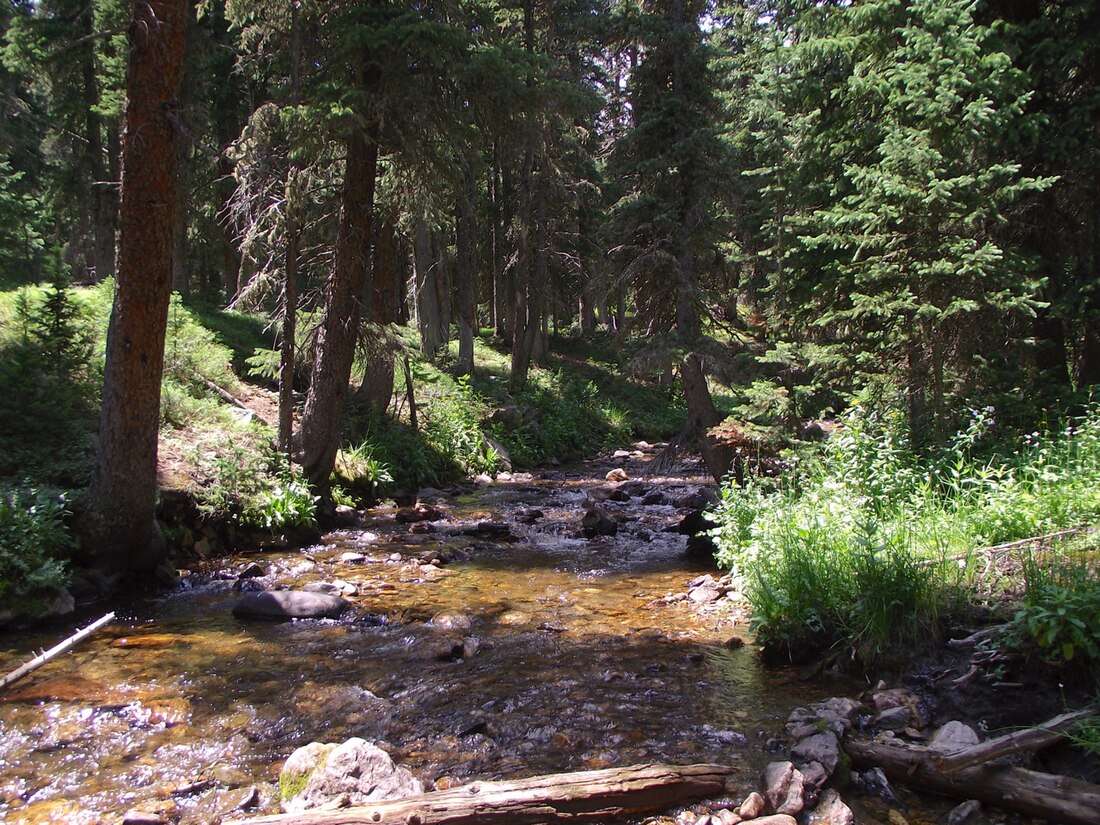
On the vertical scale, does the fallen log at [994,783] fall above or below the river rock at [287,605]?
above

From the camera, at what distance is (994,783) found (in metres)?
3.96

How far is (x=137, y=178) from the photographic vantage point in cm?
819

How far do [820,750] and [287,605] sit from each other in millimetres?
5518

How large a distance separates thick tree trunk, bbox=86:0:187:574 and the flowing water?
1.06 meters

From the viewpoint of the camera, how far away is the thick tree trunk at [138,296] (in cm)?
816

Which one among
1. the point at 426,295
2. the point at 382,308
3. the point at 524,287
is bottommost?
the point at 382,308

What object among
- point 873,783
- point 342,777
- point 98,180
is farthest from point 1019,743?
point 98,180

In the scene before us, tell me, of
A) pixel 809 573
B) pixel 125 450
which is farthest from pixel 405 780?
pixel 125 450

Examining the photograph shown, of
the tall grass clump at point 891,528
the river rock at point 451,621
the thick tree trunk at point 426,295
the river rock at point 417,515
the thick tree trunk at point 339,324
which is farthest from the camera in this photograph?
the thick tree trunk at point 426,295

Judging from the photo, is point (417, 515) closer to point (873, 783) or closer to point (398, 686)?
point (398, 686)

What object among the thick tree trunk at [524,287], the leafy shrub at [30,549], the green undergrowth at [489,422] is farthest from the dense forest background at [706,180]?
the thick tree trunk at [524,287]

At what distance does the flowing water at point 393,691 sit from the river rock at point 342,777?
0.61ft

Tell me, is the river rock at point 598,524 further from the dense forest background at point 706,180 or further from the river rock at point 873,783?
the river rock at point 873,783

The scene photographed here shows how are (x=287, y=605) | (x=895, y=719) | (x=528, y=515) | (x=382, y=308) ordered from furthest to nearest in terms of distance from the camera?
(x=382, y=308) < (x=528, y=515) < (x=287, y=605) < (x=895, y=719)
